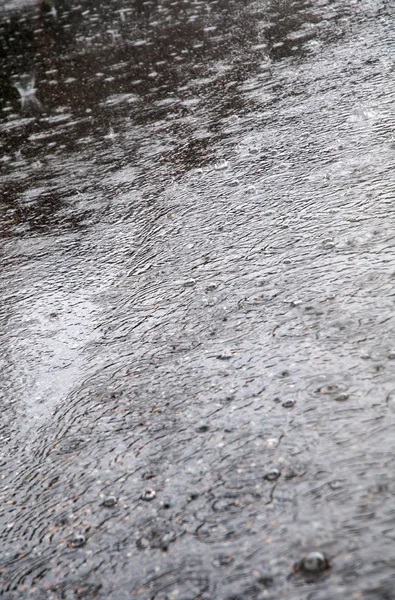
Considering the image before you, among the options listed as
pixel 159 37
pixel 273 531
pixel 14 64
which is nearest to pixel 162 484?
pixel 273 531

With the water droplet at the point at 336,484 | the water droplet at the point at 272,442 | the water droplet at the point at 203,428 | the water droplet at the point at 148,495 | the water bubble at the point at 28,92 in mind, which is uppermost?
the water bubble at the point at 28,92

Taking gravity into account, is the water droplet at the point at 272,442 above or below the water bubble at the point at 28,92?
below

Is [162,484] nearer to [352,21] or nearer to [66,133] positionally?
[66,133]

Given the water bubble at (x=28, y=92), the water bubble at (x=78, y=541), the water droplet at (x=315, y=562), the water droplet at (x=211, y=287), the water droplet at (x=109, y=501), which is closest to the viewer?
the water droplet at (x=315, y=562)

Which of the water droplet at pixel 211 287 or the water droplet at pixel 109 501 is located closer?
the water droplet at pixel 109 501

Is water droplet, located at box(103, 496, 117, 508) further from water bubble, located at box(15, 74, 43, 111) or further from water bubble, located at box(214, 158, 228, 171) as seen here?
water bubble, located at box(15, 74, 43, 111)

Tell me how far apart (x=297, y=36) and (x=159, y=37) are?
2333 mm

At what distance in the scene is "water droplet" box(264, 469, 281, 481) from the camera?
2.15 meters

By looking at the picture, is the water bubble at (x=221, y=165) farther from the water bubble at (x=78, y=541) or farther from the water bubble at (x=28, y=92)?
the water bubble at (x=28, y=92)

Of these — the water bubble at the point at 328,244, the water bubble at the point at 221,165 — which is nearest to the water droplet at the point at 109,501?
the water bubble at the point at 328,244

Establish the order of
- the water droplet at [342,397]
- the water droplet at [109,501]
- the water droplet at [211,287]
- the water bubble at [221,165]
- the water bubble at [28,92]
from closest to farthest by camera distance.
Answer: the water droplet at [109,501], the water droplet at [342,397], the water droplet at [211,287], the water bubble at [221,165], the water bubble at [28,92]

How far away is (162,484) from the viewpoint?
7.46 ft

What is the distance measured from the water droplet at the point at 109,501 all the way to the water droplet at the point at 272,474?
56cm

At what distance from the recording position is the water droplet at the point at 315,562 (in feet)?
6.02
